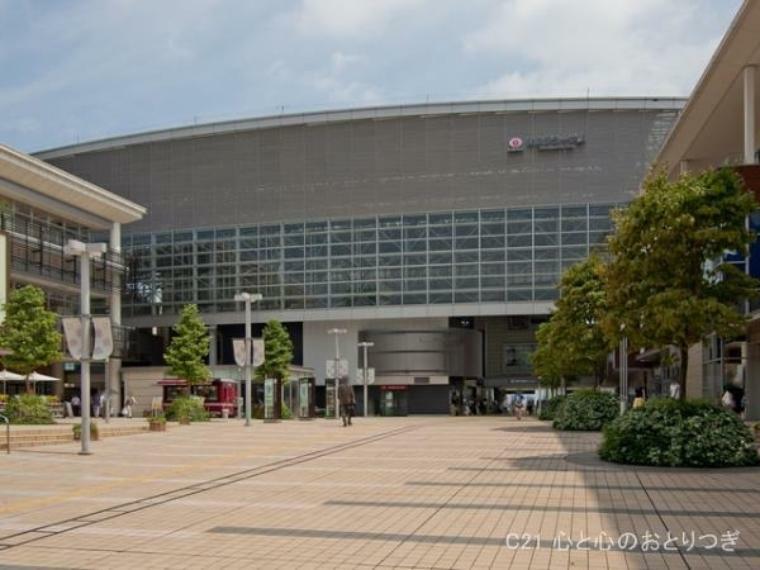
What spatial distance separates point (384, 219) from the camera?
7838 cm

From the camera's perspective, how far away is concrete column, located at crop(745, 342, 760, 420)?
29.2 meters

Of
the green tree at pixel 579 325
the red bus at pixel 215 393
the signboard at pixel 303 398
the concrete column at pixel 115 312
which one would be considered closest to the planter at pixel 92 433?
the green tree at pixel 579 325

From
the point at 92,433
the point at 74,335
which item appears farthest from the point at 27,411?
the point at 74,335

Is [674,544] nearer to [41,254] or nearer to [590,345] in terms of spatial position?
[590,345]

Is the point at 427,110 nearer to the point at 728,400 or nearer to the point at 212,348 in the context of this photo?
the point at 212,348

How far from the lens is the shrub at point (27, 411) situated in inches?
1287

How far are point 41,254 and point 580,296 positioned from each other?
119 ft

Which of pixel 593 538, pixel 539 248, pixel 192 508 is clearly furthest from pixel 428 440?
pixel 539 248

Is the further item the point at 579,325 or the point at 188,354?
the point at 188,354

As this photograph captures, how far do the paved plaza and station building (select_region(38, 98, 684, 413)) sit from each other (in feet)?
186

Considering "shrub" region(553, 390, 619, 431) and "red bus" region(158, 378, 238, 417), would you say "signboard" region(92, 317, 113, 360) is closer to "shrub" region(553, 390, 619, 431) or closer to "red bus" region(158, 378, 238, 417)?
"shrub" region(553, 390, 619, 431)

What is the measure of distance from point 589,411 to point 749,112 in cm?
1032

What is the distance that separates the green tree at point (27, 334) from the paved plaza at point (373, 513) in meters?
19.4

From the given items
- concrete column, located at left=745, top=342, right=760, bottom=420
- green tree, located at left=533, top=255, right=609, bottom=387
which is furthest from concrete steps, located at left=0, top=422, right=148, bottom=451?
concrete column, located at left=745, top=342, right=760, bottom=420
